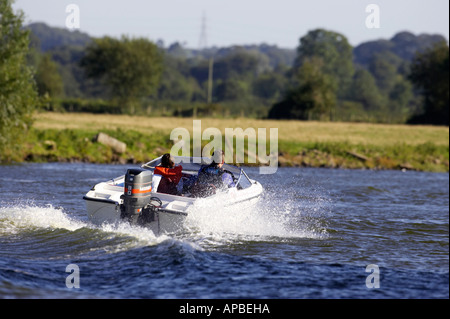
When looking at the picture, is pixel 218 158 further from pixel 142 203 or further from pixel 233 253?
pixel 233 253

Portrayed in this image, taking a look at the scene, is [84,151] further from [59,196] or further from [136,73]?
[136,73]

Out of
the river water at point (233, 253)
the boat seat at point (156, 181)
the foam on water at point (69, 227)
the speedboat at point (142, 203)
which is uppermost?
the boat seat at point (156, 181)

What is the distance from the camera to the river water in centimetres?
810

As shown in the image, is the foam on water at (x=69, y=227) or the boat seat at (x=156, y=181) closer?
the foam on water at (x=69, y=227)

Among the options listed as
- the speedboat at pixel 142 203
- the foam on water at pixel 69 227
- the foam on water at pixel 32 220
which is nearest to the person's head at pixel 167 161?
the speedboat at pixel 142 203

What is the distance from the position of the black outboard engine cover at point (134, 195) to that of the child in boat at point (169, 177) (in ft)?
A: 3.96

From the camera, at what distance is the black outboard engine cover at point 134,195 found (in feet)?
35.2

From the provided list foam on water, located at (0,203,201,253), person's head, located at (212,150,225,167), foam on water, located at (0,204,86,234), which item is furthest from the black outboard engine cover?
person's head, located at (212,150,225,167)

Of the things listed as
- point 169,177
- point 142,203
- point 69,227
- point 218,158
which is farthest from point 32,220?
point 218,158

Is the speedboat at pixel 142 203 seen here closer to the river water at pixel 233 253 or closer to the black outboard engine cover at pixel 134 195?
the black outboard engine cover at pixel 134 195

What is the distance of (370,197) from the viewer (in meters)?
20.3

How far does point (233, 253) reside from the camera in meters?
10.2

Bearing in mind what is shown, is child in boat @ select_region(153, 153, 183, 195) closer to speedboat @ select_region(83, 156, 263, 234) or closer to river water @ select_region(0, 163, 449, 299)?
speedboat @ select_region(83, 156, 263, 234)

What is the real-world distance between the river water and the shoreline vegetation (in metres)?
11.2
